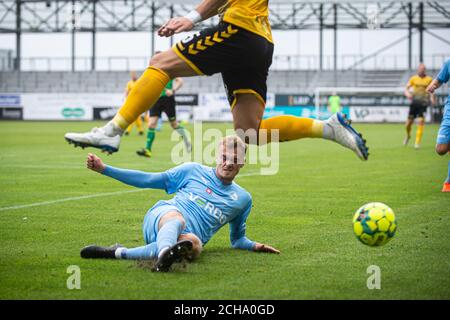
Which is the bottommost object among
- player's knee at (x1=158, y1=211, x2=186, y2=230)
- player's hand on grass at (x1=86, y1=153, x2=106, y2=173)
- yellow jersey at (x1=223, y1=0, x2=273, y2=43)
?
player's knee at (x1=158, y1=211, x2=186, y2=230)

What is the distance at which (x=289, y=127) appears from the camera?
706 centimetres

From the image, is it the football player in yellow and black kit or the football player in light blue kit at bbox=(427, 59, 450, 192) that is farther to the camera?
the football player in light blue kit at bbox=(427, 59, 450, 192)

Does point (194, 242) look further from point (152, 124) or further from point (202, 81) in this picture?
point (202, 81)

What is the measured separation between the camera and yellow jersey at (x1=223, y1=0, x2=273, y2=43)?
6184mm

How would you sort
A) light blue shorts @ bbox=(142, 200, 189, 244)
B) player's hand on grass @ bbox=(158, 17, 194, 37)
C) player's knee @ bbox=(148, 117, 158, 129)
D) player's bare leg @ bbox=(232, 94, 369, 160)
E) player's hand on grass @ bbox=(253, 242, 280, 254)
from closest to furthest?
1. player's hand on grass @ bbox=(158, 17, 194, 37)
2. light blue shorts @ bbox=(142, 200, 189, 244)
3. player's hand on grass @ bbox=(253, 242, 280, 254)
4. player's bare leg @ bbox=(232, 94, 369, 160)
5. player's knee @ bbox=(148, 117, 158, 129)

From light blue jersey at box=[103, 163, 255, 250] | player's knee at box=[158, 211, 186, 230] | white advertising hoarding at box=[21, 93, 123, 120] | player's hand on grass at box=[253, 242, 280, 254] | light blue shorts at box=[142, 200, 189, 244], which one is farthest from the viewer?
white advertising hoarding at box=[21, 93, 123, 120]

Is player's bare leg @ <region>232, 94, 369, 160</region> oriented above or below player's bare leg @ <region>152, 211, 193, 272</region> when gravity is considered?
above

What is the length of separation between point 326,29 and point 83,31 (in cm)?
1982

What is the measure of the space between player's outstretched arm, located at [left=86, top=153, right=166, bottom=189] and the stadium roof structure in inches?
2106

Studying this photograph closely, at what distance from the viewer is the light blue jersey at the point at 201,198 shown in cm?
632

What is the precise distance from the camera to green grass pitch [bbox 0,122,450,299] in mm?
5105

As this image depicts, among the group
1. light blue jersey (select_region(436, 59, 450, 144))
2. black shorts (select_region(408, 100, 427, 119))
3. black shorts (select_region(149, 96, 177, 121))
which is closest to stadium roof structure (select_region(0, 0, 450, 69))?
black shorts (select_region(408, 100, 427, 119))

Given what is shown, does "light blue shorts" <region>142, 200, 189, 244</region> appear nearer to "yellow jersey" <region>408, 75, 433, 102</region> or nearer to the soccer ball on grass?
the soccer ball on grass
